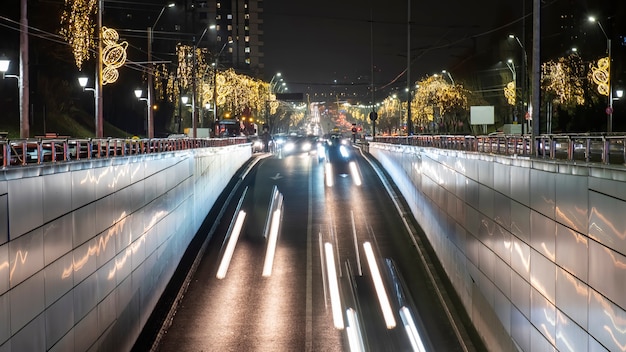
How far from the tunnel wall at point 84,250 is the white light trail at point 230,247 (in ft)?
7.95

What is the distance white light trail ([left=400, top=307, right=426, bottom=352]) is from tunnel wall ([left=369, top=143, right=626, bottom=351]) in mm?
1931

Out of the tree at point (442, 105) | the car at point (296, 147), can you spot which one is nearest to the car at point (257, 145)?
the car at point (296, 147)

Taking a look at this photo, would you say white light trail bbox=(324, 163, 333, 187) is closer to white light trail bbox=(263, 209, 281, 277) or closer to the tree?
white light trail bbox=(263, 209, 281, 277)

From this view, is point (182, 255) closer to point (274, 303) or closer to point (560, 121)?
point (274, 303)

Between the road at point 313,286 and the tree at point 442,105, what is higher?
the tree at point 442,105

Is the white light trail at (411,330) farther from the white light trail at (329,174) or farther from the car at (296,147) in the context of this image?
the car at (296,147)

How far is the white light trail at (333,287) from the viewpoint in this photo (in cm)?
2686

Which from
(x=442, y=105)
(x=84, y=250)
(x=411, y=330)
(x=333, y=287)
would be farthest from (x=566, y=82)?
(x=84, y=250)

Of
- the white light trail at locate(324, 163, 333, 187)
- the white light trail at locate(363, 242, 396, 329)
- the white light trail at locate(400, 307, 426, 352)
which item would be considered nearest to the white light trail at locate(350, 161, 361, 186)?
the white light trail at locate(324, 163, 333, 187)

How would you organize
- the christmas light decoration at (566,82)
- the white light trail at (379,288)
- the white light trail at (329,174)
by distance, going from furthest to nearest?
the christmas light decoration at (566,82) → the white light trail at (329,174) → the white light trail at (379,288)

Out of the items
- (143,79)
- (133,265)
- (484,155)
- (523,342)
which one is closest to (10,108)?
(143,79)

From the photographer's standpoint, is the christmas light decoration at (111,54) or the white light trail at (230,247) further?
the christmas light decoration at (111,54)

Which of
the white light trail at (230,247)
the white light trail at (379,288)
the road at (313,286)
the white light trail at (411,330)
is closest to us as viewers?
the white light trail at (411,330)

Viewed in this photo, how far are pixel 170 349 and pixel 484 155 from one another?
11.6 meters
